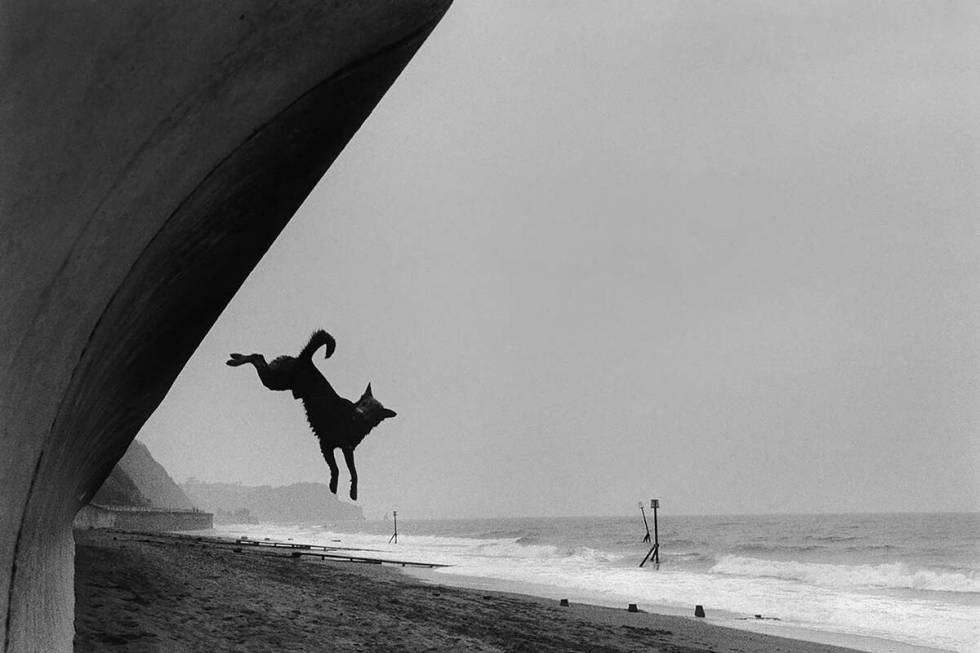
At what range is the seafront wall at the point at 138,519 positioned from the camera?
27069mm

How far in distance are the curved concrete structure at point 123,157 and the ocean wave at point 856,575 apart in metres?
28.8

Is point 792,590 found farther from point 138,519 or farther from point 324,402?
point 138,519

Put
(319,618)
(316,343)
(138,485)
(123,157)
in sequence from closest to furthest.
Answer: (123,157), (316,343), (319,618), (138,485)

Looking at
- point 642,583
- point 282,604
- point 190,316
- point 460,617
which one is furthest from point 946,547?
point 190,316

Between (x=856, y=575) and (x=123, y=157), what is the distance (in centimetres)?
3393

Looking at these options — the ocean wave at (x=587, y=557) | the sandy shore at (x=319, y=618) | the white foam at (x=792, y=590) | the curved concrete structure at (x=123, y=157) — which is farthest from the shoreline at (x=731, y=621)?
the ocean wave at (x=587, y=557)

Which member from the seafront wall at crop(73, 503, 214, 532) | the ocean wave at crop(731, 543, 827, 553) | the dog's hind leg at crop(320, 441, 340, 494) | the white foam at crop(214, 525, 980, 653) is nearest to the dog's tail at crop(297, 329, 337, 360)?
the dog's hind leg at crop(320, 441, 340, 494)

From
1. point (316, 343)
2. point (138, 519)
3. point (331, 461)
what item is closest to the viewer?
point (316, 343)

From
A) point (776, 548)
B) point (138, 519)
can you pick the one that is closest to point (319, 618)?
point (138, 519)

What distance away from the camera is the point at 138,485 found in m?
82.8

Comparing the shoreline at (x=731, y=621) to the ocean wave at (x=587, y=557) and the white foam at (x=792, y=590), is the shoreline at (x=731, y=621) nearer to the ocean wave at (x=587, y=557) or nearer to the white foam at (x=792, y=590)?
the white foam at (x=792, y=590)

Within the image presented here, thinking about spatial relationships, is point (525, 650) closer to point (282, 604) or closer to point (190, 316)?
point (282, 604)

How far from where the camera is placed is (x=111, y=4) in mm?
1397

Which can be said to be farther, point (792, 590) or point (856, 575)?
point (856, 575)
